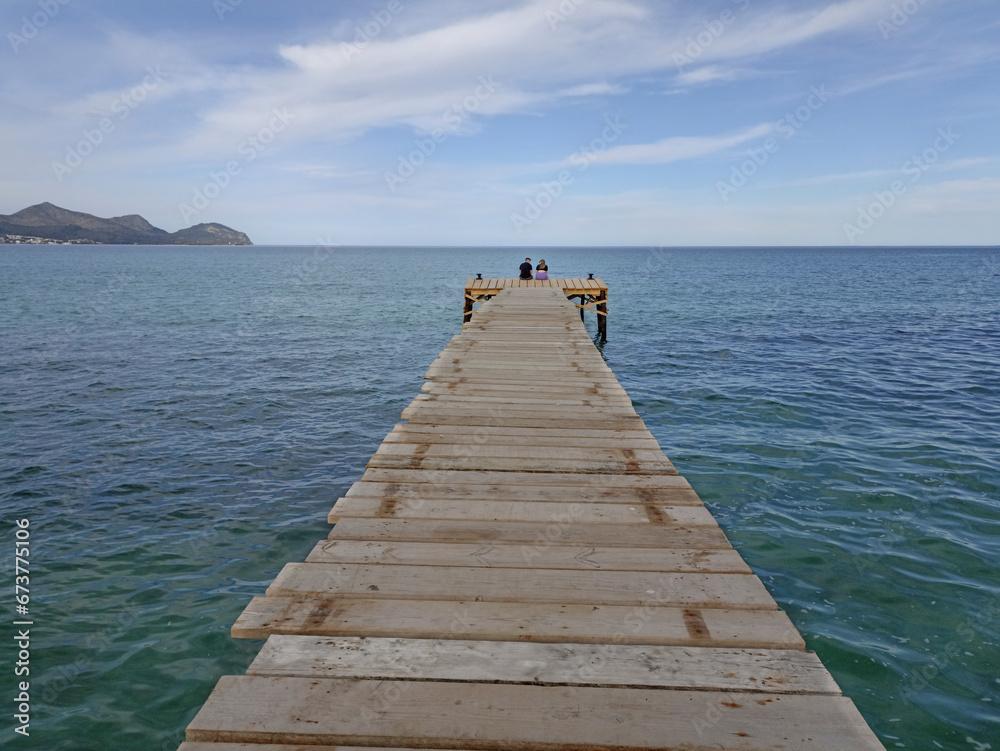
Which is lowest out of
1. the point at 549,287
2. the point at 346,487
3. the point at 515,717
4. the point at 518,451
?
the point at 346,487

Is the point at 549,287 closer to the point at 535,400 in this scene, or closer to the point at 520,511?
the point at 535,400

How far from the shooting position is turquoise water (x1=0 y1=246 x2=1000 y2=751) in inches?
195

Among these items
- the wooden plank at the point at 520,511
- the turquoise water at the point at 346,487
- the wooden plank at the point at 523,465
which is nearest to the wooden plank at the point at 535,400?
the wooden plank at the point at 523,465

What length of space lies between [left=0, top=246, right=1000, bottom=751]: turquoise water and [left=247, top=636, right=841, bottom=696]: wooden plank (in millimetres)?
2750

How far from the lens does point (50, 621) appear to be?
573 centimetres

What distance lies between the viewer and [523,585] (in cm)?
321

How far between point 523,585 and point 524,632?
1.40 feet

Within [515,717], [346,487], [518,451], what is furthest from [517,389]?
[515,717]

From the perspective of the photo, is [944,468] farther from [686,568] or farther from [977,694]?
[686,568]

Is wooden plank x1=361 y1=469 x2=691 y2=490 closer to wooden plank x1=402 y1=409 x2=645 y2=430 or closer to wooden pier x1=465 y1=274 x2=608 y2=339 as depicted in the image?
wooden plank x1=402 y1=409 x2=645 y2=430

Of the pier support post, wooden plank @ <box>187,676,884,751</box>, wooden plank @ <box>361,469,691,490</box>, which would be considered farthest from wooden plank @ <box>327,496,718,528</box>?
the pier support post

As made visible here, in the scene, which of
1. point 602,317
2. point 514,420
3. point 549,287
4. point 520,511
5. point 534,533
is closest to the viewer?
point 534,533

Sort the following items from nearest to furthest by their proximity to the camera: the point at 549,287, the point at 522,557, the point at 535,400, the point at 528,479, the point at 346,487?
1. the point at 522,557
2. the point at 528,479
3. the point at 535,400
4. the point at 346,487
5. the point at 549,287

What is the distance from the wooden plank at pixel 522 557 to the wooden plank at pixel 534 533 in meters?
0.07
